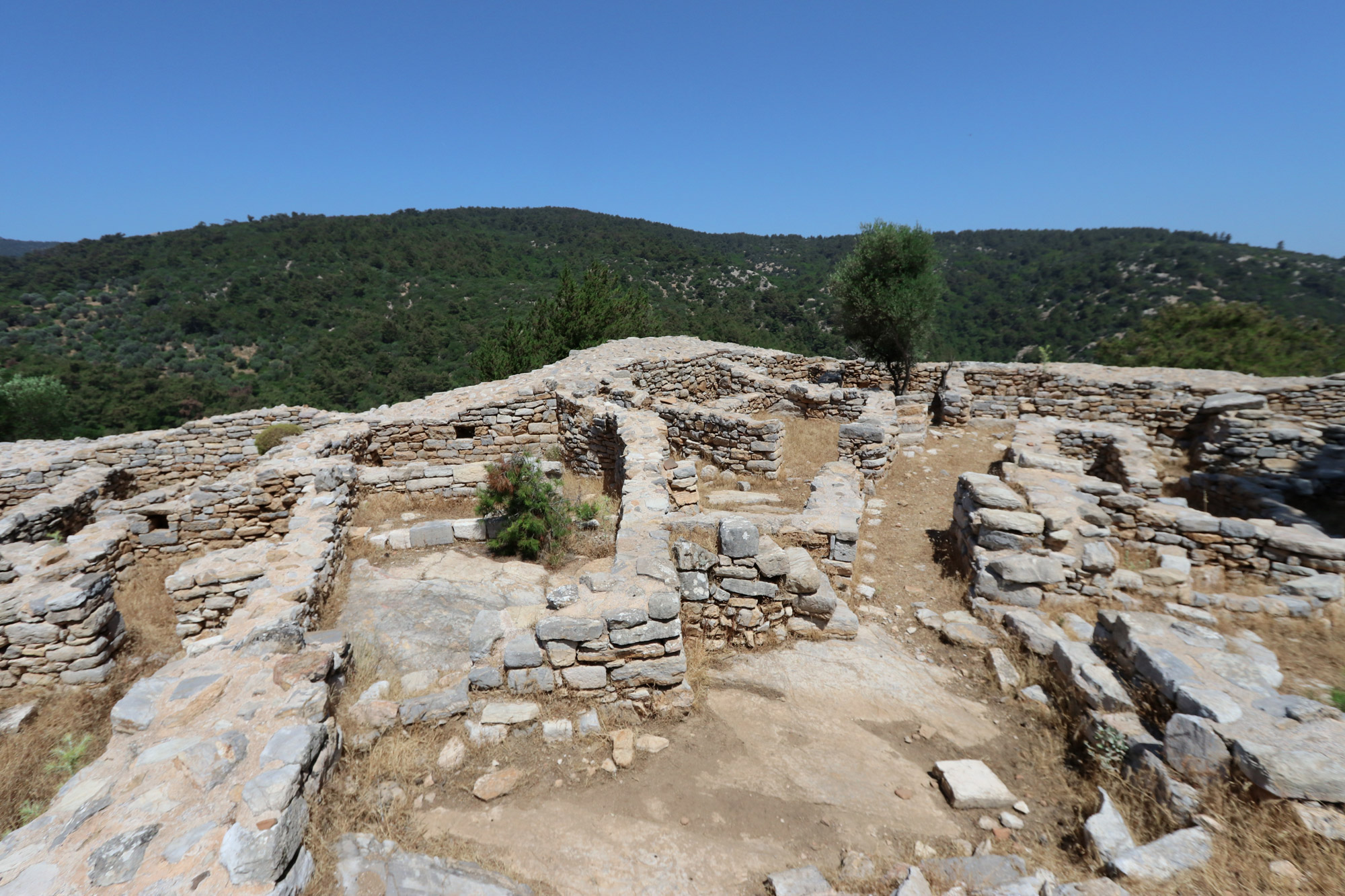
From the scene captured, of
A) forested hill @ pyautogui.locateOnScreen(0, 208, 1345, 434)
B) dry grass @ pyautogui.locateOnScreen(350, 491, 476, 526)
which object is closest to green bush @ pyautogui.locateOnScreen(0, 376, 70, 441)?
forested hill @ pyautogui.locateOnScreen(0, 208, 1345, 434)

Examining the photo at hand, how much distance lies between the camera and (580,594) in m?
4.88

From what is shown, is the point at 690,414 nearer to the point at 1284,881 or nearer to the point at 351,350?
the point at 1284,881

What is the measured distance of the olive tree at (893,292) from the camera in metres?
16.0

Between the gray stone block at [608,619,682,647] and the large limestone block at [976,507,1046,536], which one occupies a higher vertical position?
the large limestone block at [976,507,1046,536]

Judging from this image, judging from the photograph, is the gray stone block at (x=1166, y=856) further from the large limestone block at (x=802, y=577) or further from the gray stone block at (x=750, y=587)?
the gray stone block at (x=750, y=587)

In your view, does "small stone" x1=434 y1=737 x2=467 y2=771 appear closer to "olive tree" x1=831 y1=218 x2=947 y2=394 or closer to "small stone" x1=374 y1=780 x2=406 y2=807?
"small stone" x1=374 y1=780 x2=406 y2=807

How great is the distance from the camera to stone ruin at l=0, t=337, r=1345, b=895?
10.0 ft

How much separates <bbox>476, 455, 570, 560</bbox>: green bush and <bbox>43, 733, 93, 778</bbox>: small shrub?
412 centimetres

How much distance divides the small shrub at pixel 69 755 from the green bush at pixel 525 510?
4.12m

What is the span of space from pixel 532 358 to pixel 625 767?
17526 mm

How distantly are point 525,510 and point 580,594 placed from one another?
302cm

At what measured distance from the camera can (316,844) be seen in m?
3.02

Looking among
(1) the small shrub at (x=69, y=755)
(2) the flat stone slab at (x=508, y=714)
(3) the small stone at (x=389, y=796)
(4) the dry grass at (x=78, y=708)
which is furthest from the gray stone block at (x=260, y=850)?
(1) the small shrub at (x=69, y=755)

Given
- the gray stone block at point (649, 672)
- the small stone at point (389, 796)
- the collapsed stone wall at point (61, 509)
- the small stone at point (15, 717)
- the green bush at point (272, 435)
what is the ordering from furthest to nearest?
the green bush at point (272, 435) < the collapsed stone wall at point (61, 509) < the small stone at point (15, 717) < the gray stone block at point (649, 672) < the small stone at point (389, 796)
